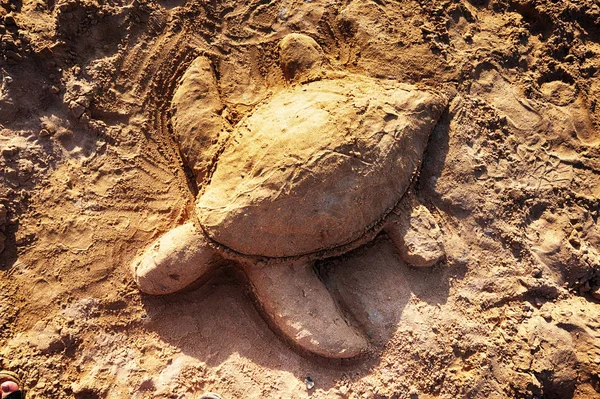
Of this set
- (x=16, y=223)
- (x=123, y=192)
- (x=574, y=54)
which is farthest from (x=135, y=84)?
(x=574, y=54)

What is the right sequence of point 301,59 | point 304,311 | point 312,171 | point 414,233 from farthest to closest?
point 301,59, point 414,233, point 304,311, point 312,171

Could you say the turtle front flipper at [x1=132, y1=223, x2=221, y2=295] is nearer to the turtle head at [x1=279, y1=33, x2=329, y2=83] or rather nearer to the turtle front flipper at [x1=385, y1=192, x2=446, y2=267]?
the turtle front flipper at [x1=385, y1=192, x2=446, y2=267]

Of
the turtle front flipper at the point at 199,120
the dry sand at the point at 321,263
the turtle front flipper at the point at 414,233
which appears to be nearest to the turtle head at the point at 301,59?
the dry sand at the point at 321,263

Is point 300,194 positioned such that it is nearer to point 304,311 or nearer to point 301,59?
point 304,311

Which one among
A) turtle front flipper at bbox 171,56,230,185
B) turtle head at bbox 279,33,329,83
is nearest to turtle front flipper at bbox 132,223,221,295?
turtle front flipper at bbox 171,56,230,185

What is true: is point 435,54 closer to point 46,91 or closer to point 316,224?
point 316,224

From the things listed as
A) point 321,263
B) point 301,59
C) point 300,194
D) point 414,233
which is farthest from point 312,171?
point 301,59
